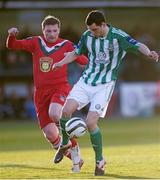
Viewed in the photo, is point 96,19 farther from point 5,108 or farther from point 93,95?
point 5,108

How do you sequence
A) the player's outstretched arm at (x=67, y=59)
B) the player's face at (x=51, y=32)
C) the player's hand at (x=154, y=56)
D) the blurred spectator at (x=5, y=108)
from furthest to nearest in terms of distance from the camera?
the blurred spectator at (x=5, y=108), the player's face at (x=51, y=32), the player's outstretched arm at (x=67, y=59), the player's hand at (x=154, y=56)

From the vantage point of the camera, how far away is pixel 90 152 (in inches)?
637

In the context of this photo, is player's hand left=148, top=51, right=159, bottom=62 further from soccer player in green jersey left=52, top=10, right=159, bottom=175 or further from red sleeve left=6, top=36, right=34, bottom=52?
red sleeve left=6, top=36, right=34, bottom=52

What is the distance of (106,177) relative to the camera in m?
11.1

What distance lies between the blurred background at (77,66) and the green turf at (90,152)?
3.95ft

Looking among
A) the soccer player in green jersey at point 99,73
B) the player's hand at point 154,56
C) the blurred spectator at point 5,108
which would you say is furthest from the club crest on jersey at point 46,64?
the blurred spectator at point 5,108

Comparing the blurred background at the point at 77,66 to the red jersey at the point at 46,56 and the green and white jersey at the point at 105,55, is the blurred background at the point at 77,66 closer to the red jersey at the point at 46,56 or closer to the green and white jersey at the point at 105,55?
the red jersey at the point at 46,56

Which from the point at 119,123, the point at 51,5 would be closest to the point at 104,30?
the point at 119,123

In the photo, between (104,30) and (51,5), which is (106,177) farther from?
(51,5)

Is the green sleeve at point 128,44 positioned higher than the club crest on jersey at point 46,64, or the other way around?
the green sleeve at point 128,44

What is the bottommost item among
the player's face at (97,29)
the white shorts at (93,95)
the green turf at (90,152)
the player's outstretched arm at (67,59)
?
the green turf at (90,152)

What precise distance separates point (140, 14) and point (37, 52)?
61.3 ft

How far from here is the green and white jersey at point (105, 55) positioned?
11664 millimetres

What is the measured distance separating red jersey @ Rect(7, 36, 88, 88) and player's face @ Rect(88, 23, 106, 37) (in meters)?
1.38
